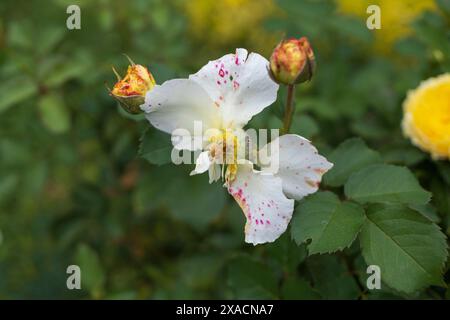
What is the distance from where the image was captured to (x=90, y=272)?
3.37 ft

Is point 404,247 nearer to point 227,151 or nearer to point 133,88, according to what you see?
point 227,151

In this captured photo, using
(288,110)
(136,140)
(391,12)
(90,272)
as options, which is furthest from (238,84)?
(391,12)

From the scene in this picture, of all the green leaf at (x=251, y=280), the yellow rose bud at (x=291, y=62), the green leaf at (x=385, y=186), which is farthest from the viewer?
the green leaf at (x=251, y=280)

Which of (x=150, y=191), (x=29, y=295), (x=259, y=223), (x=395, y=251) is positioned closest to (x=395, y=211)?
(x=395, y=251)

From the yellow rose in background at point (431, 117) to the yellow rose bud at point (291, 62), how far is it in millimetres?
326

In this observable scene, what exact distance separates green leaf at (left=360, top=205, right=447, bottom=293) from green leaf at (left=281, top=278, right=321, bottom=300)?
138mm

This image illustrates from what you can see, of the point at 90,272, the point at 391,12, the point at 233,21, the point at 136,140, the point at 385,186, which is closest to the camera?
the point at 385,186

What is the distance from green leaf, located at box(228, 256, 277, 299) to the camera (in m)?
0.84

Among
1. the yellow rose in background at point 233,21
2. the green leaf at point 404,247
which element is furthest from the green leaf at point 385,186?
the yellow rose in background at point 233,21

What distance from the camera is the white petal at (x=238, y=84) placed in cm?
65

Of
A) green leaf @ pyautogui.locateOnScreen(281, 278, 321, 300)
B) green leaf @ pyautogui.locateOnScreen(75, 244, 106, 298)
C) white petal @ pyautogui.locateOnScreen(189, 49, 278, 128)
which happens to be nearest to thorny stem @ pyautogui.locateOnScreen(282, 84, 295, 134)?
white petal @ pyautogui.locateOnScreen(189, 49, 278, 128)

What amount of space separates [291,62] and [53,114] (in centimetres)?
65

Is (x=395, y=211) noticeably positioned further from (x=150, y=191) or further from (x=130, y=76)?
(x=150, y=191)

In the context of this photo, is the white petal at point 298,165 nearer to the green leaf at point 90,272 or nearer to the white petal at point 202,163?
the white petal at point 202,163
